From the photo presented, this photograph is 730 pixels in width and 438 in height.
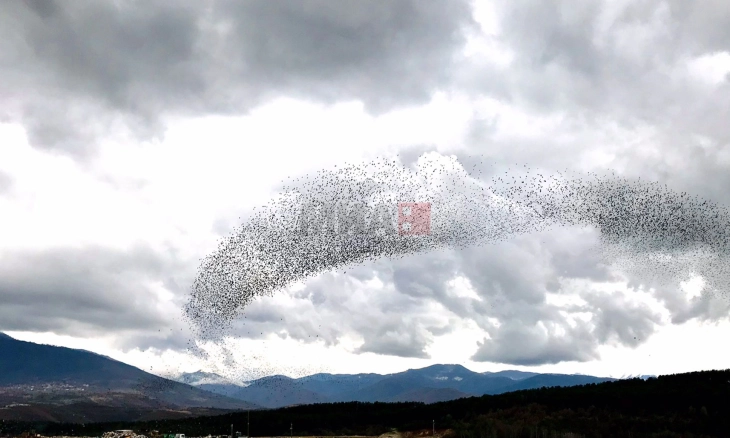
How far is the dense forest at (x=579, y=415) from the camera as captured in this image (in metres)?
120

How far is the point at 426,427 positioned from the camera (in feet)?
512

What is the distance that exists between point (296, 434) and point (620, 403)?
80.0 metres

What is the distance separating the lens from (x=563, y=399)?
160m

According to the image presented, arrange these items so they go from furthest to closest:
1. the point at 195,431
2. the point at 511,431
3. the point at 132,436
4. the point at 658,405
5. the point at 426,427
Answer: the point at 195,431 → the point at 132,436 → the point at 426,427 → the point at 658,405 → the point at 511,431

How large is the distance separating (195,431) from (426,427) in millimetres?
73375

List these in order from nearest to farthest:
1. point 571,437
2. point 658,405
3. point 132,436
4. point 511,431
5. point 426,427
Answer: point 571,437
point 511,431
point 658,405
point 426,427
point 132,436

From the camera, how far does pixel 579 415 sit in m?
135

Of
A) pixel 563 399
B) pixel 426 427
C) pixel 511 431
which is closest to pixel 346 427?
pixel 426 427

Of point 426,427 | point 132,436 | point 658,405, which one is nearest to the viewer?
point 658,405

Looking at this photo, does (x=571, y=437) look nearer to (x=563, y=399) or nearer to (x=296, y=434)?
(x=563, y=399)

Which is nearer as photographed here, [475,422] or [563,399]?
[475,422]

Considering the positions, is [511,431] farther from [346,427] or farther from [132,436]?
[132,436]

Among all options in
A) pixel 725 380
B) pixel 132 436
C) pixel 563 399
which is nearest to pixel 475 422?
pixel 563 399

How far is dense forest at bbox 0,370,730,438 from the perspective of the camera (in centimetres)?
11969
